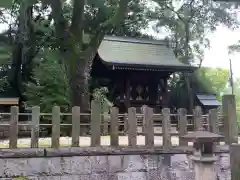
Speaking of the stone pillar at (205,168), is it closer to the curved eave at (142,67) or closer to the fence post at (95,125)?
the fence post at (95,125)

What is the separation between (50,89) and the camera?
12.1 metres

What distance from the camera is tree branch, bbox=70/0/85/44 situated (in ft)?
30.7

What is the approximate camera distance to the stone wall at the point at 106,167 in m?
4.86

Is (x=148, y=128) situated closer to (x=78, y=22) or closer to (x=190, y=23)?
(x=78, y=22)

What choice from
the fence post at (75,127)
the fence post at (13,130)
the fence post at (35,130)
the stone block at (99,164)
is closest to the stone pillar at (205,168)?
the stone block at (99,164)

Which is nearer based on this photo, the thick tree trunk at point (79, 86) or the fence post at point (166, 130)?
the fence post at point (166, 130)

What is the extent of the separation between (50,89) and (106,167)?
24.5ft

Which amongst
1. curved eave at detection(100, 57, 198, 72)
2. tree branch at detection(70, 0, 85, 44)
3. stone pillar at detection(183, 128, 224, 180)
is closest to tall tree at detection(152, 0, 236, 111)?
curved eave at detection(100, 57, 198, 72)

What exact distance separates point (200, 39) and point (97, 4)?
405 inches

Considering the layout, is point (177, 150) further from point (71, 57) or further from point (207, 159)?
point (71, 57)

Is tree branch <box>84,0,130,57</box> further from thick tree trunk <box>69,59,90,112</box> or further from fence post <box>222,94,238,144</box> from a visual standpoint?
fence post <box>222,94,238,144</box>

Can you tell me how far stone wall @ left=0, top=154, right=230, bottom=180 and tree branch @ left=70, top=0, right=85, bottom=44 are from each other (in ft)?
16.5

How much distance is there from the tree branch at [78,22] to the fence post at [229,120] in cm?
497

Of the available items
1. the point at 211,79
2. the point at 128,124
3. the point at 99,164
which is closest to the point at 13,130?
the point at 99,164
